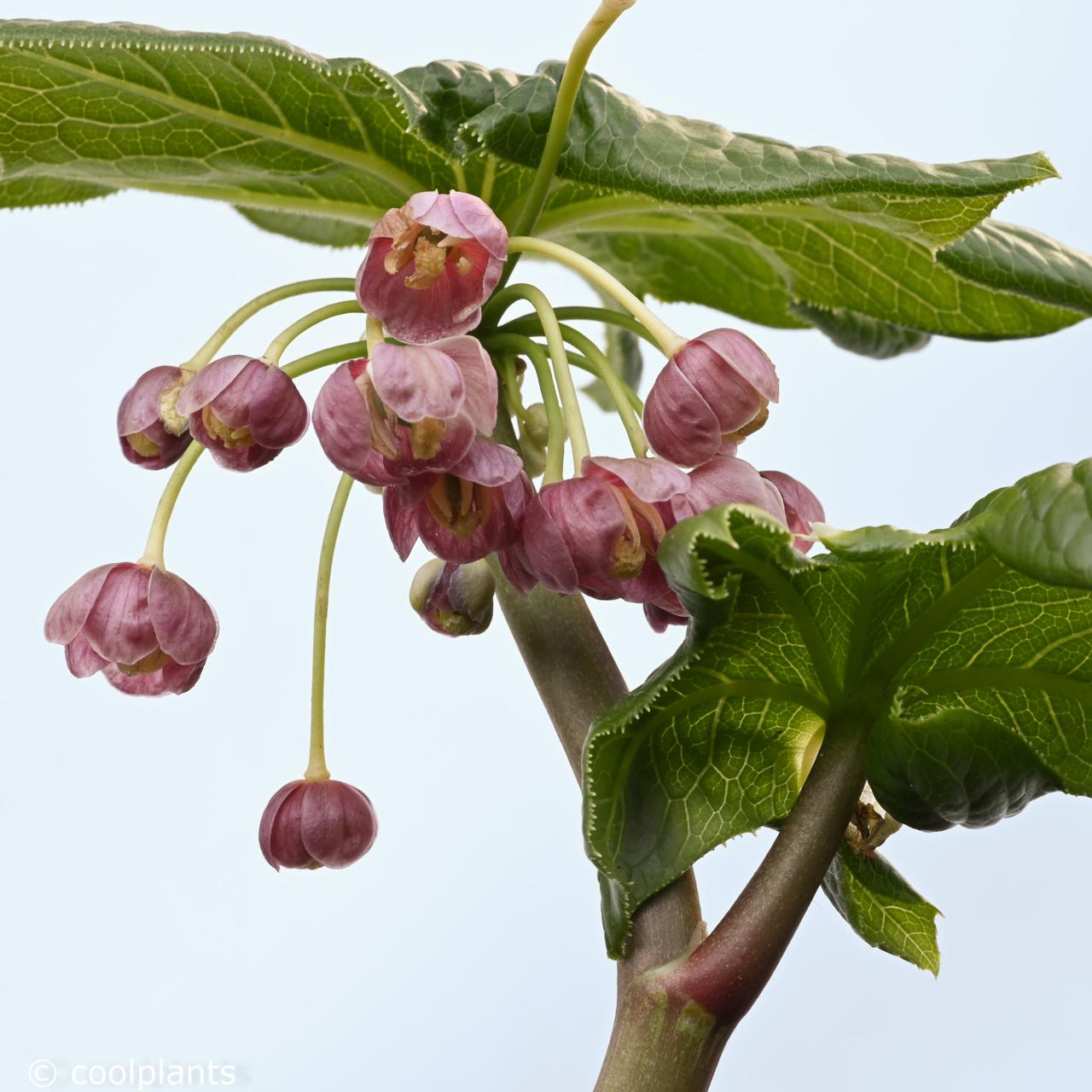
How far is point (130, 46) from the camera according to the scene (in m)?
0.61

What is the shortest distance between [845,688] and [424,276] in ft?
0.75

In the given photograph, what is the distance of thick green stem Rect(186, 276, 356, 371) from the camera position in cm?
64

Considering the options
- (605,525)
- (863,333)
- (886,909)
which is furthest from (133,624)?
(863,333)

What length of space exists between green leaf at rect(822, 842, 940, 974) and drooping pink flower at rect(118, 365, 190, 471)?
→ 33 centimetres

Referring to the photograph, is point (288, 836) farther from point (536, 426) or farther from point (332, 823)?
point (536, 426)

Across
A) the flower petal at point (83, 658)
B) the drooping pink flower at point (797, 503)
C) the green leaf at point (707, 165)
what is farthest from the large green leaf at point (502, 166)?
the flower petal at point (83, 658)

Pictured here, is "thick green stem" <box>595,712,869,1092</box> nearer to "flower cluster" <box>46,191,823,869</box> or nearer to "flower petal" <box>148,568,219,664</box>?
"flower cluster" <box>46,191,823,869</box>

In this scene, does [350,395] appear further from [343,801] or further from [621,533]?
[343,801]

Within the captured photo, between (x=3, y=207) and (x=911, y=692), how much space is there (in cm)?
53

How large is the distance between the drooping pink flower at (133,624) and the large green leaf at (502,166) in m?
0.20

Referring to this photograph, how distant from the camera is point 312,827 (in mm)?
669

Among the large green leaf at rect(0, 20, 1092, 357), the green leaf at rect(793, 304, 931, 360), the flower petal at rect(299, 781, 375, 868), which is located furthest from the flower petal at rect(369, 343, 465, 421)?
the green leaf at rect(793, 304, 931, 360)

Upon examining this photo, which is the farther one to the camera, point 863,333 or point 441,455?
point 863,333

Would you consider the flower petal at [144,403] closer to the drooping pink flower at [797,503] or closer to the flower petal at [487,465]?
the flower petal at [487,465]
